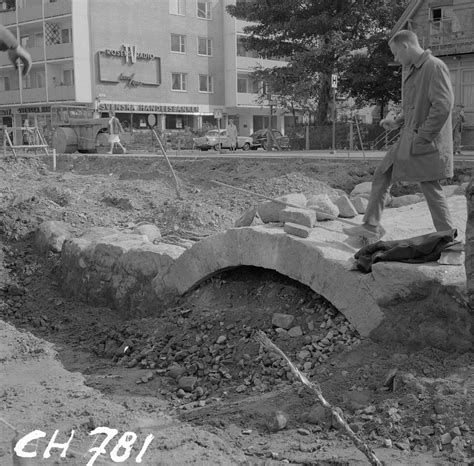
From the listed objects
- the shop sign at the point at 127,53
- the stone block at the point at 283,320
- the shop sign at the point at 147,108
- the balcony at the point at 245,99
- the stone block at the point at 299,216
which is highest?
the shop sign at the point at 127,53

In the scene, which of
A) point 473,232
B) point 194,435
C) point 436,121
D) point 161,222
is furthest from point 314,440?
point 161,222

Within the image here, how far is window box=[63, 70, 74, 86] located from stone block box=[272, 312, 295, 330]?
40622 mm

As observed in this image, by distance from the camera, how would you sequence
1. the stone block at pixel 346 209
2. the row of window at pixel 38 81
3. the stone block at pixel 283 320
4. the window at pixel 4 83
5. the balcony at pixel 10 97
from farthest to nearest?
the window at pixel 4 83 < the balcony at pixel 10 97 < the row of window at pixel 38 81 < the stone block at pixel 346 209 < the stone block at pixel 283 320

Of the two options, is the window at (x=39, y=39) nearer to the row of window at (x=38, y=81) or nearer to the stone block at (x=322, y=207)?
the row of window at (x=38, y=81)

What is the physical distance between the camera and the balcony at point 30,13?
44.7 metres

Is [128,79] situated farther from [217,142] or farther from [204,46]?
[217,142]

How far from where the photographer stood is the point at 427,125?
5473 mm

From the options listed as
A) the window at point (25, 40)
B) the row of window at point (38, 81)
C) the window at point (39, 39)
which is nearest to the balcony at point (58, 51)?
the row of window at point (38, 81)

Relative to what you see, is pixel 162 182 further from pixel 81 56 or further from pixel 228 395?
pixel 81 56

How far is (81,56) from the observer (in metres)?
43.3

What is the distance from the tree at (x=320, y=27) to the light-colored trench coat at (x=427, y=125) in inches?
872

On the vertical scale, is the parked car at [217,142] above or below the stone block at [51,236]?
above

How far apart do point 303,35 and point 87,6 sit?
775 inches

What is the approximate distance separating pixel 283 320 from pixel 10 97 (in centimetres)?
4553
